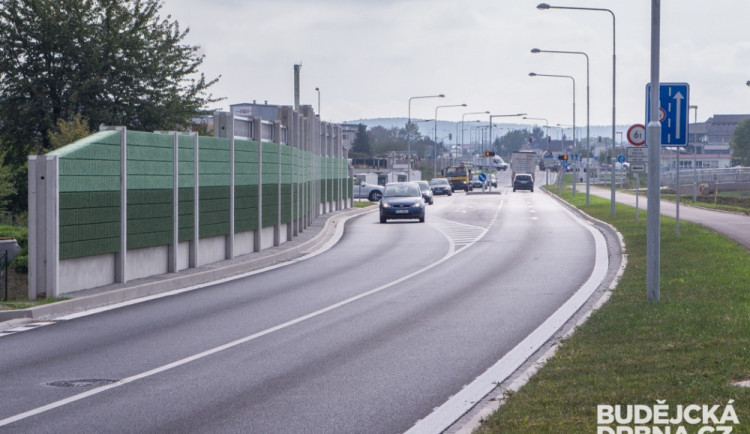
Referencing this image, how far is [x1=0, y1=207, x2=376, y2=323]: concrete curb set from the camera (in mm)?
15578

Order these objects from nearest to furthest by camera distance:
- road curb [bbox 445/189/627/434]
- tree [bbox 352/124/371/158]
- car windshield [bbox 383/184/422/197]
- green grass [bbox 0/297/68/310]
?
1. road curb [bbox 445/189/627/434]
2. green grass [bbox 0/297/68/310]
3. car windshield [bbox 383/184/422/197]
4. tree [bbox 352/124/371/158]

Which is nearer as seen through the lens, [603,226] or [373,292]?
[373,292]

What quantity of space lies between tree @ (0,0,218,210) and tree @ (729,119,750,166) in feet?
411

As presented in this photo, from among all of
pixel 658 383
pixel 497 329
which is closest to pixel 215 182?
pixel 497 329

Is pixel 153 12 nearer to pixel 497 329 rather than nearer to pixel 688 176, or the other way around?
pixel 497 329

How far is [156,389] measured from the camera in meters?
9.94

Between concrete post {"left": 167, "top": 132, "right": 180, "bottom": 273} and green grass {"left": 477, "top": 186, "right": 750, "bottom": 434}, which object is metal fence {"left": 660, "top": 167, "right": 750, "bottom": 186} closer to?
concrete post {"left": 167, "top": 132, "right": 180, "bottom": 273}

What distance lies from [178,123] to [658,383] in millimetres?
32029

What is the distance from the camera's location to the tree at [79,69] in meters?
37.0

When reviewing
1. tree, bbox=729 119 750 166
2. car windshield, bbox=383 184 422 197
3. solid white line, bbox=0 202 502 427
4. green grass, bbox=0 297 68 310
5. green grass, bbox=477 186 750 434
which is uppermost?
tree, bbox=729 119 750 166

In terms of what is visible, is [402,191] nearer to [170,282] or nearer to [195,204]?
[195,204]

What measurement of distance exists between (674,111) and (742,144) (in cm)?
14077

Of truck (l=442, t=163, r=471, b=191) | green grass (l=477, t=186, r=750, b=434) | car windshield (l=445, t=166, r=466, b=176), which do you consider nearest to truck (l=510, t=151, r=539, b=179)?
truck (l=442, t=163, r=471, b=191)

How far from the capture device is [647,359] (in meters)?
10.3
